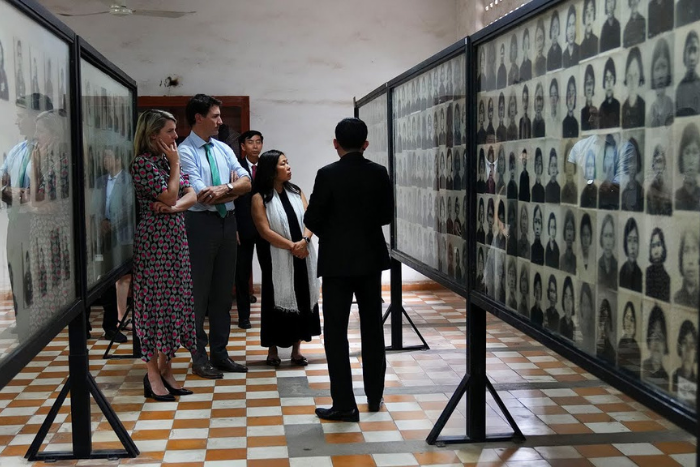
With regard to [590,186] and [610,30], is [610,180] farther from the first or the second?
[610,30]

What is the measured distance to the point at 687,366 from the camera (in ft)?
7.68

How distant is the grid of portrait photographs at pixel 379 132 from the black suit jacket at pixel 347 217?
197 cm

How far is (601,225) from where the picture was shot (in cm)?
285

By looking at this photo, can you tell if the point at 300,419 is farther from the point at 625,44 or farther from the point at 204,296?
the point at 625,44

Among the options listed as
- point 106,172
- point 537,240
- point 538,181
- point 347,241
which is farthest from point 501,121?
point 106,172

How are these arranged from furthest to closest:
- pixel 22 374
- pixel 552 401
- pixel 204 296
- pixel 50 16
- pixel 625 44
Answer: pixel 22 374, pixel 204 296, pixel 552 401, pixel 50 16, pixel 625 44

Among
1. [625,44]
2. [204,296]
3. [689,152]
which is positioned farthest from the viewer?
[204,296]

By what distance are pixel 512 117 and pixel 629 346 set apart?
4.43ft

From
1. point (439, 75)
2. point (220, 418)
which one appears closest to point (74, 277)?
point (220, 418)

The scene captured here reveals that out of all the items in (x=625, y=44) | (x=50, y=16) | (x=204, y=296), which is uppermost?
(x=50, y=16)

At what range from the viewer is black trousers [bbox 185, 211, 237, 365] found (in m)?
6.00

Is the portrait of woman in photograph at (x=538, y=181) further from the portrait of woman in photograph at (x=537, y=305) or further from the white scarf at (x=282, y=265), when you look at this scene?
the white scarf at (x=282, y=265)

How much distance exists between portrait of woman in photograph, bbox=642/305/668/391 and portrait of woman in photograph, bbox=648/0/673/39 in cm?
77

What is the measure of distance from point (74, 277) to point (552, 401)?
2978 millimetres
